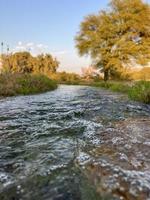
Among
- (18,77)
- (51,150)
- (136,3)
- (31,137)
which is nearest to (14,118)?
(31,137)

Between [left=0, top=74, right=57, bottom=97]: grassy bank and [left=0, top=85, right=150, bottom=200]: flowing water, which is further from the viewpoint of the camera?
[left=0, top=74, right=57, bottom=97]: grassy bank

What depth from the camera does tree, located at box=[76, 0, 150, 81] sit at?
3178 centimetres

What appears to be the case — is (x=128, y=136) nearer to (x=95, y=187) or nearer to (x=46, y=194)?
(x=95, y=187)

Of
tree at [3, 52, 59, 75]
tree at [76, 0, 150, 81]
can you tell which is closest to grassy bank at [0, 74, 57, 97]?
tree at [76, 0, 150, 81]

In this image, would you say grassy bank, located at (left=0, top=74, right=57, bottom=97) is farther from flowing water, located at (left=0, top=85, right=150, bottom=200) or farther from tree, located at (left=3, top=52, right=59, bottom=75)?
tree, located at (left=3, top=52, right=59, bottom=75)

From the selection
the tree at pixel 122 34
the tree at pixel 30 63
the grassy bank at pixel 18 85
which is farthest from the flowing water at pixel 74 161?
the tree at pixel 30 63

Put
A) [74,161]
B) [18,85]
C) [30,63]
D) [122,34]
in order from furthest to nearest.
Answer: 1. [30,63]
2. [122,34]
3. [18,85]
4. [74,161]

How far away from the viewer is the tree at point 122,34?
31.8 meters

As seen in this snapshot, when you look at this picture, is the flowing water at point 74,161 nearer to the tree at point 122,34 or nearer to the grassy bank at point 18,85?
the grassy bank at point 18,85

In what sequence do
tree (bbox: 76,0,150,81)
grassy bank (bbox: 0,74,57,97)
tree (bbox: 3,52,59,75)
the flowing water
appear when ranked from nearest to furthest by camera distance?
the flowing water, grassy bank (bbox: 0,74,57,97), tree (bbox: 76,0,150,81), tree (bbox: 3,52,59,75)

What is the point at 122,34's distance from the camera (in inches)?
1300

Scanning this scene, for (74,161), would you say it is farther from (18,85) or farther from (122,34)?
(122,34)

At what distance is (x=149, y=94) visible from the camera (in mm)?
10203

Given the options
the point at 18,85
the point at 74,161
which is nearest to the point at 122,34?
the point at 18,85
